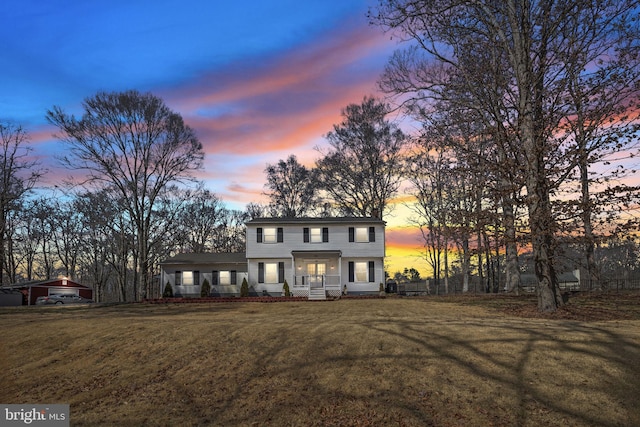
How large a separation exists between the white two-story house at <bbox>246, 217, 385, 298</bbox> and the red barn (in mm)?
21511

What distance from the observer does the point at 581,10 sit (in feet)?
55.0

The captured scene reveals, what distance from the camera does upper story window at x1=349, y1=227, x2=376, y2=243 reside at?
125 ft

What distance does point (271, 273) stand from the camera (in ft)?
125

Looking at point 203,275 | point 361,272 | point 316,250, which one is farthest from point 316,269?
point 203,275

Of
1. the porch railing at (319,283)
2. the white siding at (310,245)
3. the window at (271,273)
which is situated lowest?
the porch railing at (319,283)

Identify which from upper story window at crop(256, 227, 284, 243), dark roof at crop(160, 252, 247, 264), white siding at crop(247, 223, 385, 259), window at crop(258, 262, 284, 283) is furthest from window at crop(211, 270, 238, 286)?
upper story window at crop(256, 227, 284, 243)

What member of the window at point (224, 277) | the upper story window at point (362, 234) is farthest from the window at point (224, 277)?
the upper story window at point (362, 234)

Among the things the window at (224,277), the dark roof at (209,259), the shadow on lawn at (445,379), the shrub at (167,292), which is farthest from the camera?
the window at (224,277)

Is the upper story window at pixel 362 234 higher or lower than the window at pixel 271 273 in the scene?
higher

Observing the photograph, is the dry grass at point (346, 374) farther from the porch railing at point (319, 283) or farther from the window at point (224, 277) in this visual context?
the window at point (224, 277)

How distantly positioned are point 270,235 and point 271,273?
3.17 m

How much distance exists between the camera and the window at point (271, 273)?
37938 mm

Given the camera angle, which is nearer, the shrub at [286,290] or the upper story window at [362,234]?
the shrub at [286,290]

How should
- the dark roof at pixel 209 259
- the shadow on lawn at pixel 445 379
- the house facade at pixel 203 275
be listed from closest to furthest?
the shadow on lawn at pixel 445 379, the dark roof at pixel 209 259, the house facade at pixel 203 275
